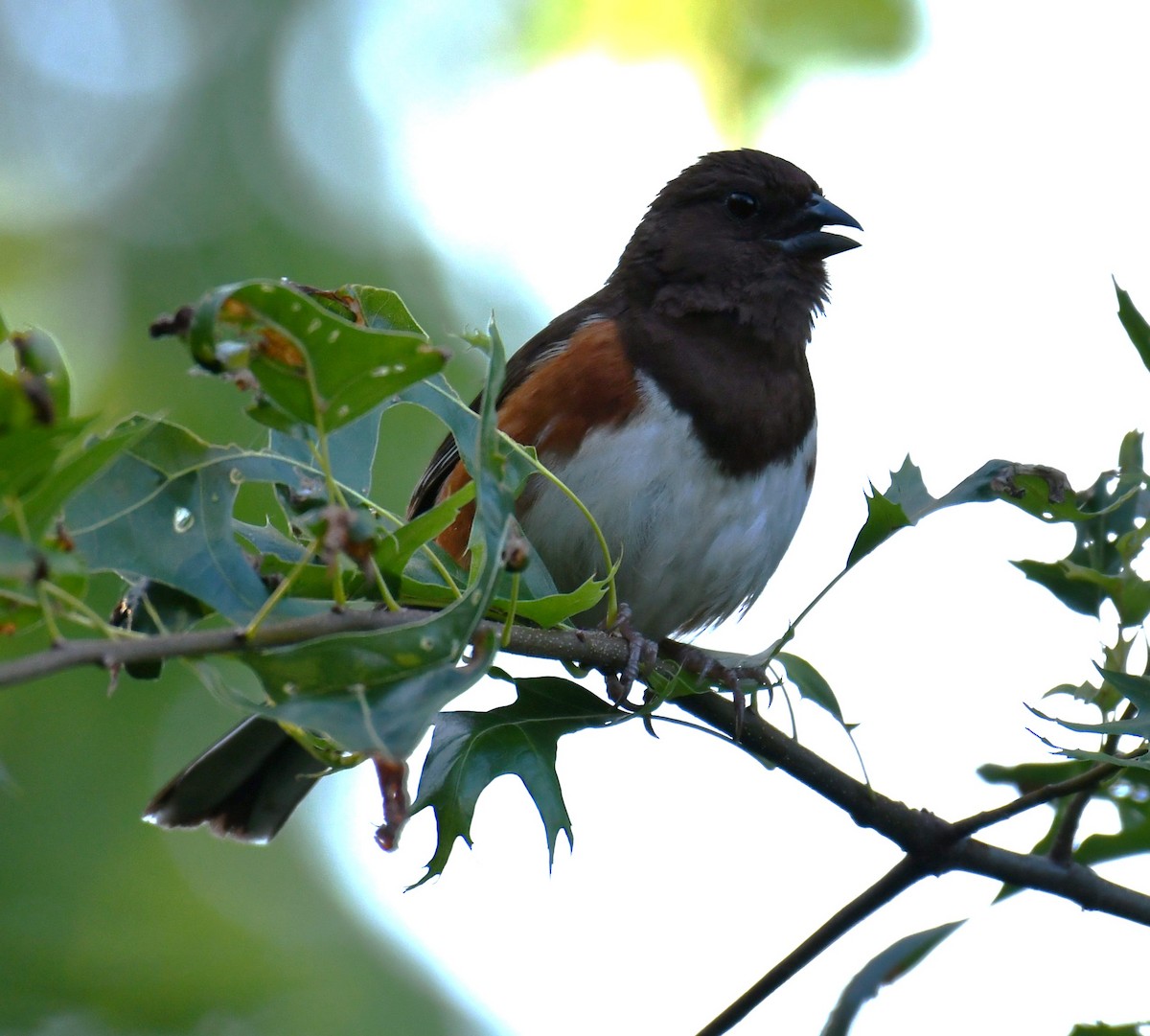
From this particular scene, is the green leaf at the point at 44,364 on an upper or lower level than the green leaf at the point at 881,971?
upper

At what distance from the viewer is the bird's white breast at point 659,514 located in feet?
9.68

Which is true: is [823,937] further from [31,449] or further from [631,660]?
[31,449]

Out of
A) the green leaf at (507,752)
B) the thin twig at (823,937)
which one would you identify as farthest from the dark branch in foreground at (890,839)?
the green leaf at (507,752)

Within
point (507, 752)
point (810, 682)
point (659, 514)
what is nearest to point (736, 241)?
point (659, 514)

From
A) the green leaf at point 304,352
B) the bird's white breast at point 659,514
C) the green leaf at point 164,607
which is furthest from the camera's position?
the bird's white breast at point 659,514

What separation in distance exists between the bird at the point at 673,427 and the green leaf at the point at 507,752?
0.73 m

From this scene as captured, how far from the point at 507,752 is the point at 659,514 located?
1.02 m

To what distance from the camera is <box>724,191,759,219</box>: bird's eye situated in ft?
11.6

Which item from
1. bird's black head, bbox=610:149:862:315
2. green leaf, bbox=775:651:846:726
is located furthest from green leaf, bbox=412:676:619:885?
bird's black head, bbox=610:149:862:315

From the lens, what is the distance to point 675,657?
8.96 feet

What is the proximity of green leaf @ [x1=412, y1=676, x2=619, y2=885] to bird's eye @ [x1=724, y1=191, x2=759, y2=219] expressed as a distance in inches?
70.9

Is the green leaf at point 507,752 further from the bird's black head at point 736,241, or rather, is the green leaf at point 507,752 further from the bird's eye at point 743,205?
the bird's eye at point 743,205

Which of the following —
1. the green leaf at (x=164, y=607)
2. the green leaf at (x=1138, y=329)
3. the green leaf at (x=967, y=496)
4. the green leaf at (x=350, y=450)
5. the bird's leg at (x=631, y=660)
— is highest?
the green leaf at (x=1138, y=329)

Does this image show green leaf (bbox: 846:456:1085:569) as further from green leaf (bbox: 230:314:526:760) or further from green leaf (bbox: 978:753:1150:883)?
green leaf (bbox: 230:314:526:760)
